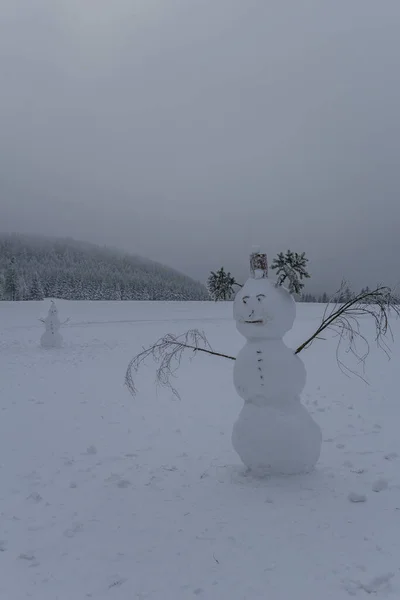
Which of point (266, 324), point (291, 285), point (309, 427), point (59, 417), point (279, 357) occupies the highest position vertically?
point (291, 285)

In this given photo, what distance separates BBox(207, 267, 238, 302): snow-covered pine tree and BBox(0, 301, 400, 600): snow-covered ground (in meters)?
2.59

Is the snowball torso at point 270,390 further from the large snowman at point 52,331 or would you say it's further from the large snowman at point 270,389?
the large snowman at point 52,331

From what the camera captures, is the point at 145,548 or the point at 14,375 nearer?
the point at 145,548

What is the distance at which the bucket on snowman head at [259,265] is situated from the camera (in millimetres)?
5762

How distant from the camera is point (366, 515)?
4.64 m

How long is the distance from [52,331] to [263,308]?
662 inches

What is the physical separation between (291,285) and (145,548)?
3.60m

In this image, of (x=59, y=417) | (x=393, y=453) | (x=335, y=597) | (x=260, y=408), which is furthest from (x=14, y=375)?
(x=335, y=597)

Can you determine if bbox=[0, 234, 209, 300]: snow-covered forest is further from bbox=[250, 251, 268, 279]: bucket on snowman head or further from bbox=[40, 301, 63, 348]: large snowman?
bbox=[250, 251, 268, 279]: bucket on snowman head

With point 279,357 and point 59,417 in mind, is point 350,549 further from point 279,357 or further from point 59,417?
point 59,417

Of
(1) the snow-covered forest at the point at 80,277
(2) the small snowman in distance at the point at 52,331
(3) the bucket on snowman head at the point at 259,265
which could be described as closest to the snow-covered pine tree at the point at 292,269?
(3) the bucket on snowman head at the point at 259,265

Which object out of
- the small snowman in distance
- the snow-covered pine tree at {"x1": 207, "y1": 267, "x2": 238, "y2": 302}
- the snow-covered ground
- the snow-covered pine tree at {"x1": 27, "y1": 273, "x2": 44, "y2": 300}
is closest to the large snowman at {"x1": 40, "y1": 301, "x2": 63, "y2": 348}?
the small snowman in distance

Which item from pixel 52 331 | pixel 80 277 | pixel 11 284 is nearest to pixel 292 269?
pixel 52 331

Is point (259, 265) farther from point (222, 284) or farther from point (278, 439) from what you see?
point (278, 439)
